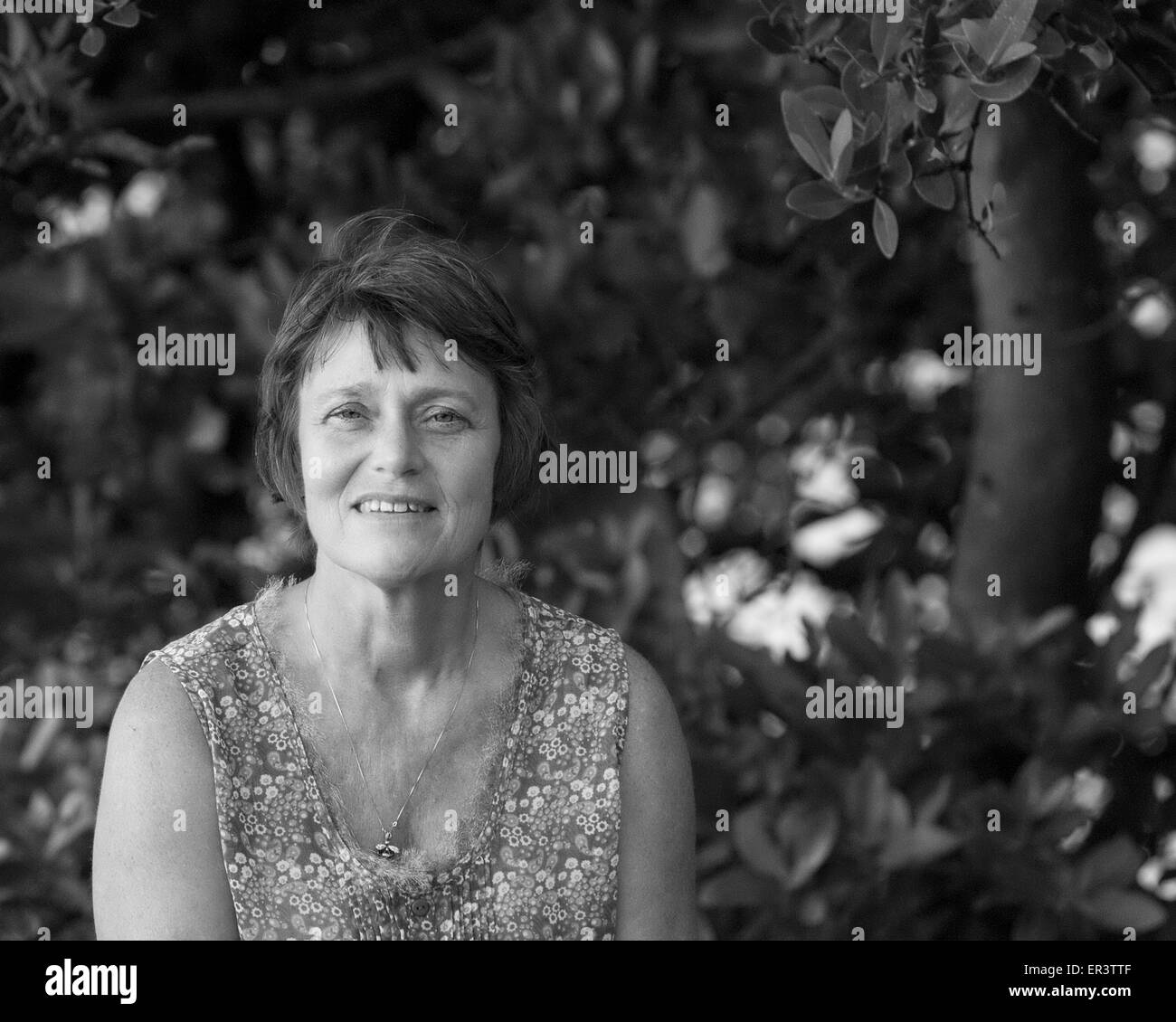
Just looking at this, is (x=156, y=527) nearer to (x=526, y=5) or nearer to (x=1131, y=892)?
(x=526, y=5)

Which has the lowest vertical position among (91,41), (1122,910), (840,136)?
(1122,910)

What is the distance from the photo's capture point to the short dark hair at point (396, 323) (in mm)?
2096

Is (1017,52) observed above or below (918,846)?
above

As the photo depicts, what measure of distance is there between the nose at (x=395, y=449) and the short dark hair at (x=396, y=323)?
0.22 ft

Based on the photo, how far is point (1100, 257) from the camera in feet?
11.7

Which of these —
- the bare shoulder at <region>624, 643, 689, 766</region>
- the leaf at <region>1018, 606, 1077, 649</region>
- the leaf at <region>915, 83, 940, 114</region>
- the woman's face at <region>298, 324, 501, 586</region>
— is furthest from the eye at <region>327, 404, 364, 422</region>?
the leaf at <region>1018, 606, 1077, 649</region>

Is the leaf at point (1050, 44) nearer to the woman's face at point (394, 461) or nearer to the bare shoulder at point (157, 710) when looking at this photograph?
the woman's face at point (394, 461)

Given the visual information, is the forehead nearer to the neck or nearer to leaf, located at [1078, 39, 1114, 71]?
the neck

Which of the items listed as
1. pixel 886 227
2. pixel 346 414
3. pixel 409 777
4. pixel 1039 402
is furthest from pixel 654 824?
pixel 1039 402

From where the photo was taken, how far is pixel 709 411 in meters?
3.86

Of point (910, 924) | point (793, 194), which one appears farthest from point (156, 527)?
point (793, 194)

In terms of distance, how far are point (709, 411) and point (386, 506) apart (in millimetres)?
1890

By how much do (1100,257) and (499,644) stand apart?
6.10 feet

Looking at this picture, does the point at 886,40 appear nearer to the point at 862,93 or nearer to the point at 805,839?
the point at 862,93
